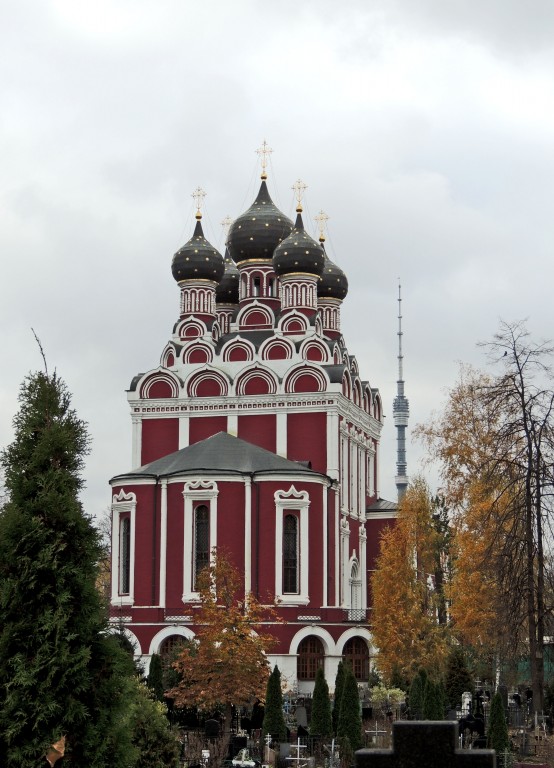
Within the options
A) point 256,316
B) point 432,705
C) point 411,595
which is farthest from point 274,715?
point 256,316

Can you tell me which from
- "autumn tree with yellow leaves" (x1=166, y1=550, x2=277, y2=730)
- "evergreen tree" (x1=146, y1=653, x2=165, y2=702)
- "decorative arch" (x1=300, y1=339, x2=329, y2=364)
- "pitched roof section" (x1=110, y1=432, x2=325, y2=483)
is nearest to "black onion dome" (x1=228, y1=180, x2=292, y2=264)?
"decorative arch" (x1=300, y1=339, x2=329, y2=364)

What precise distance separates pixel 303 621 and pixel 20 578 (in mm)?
27201

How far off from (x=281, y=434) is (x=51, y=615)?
31.1 meters

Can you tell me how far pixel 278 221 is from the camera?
4569cm

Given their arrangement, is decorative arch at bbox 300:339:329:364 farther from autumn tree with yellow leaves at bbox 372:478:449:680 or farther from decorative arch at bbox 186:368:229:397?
autumn tree with yellow leaves at bbox 372:478:449:680

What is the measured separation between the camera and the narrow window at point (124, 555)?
37812 mm

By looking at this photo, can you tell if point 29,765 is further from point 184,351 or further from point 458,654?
point 184,351

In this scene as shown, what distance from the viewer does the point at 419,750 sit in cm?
633

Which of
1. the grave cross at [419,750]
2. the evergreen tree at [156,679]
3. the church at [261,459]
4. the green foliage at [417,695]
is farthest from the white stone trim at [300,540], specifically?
the grave cross at [419,750]

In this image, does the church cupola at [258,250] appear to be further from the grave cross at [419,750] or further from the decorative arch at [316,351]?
the grave cross at [419,750]

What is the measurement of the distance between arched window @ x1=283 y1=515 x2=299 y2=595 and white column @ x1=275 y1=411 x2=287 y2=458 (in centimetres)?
368

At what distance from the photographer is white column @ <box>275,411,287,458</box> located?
40.8m

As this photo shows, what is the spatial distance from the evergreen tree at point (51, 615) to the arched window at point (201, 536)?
2652cm

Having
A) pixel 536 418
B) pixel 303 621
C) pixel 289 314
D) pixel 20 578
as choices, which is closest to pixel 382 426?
pixel 289 314
